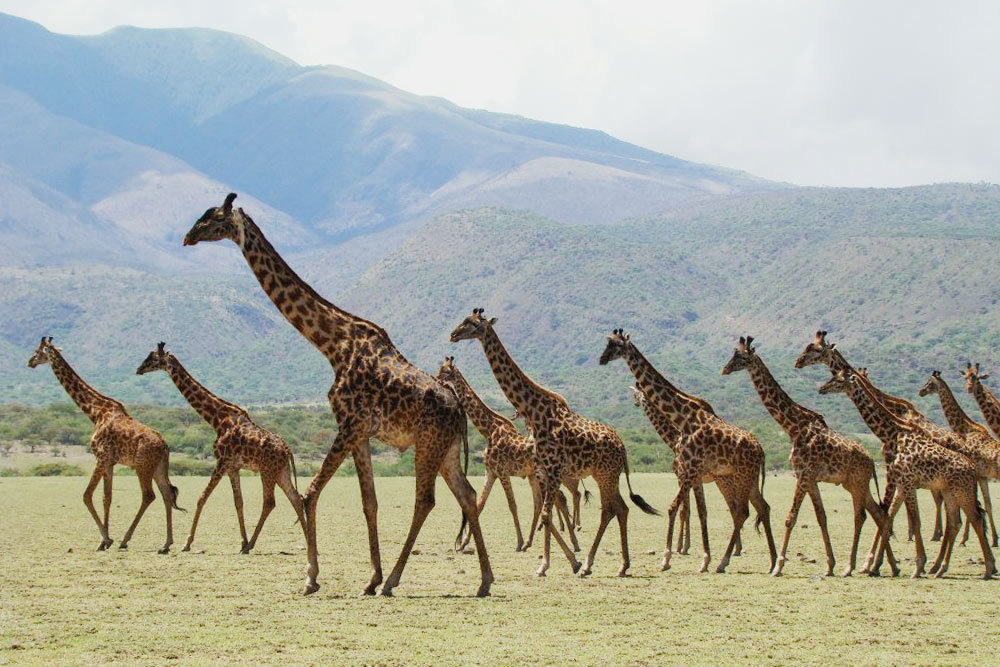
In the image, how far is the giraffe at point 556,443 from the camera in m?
15.4

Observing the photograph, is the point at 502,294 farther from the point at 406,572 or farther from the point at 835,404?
the point at 406,572

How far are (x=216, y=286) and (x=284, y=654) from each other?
488 feet

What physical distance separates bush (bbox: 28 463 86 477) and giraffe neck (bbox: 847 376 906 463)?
2722 cm

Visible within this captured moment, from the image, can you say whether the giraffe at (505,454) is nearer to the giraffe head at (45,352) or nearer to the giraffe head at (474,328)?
the giraffe head at (474,328)

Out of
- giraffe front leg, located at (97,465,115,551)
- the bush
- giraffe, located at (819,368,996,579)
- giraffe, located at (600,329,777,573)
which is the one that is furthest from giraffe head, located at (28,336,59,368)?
the bush

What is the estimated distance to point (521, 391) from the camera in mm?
15602

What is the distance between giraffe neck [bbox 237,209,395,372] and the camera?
13375 mm

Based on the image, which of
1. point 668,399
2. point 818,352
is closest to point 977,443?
point 818,352

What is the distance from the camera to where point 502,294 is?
419 feet

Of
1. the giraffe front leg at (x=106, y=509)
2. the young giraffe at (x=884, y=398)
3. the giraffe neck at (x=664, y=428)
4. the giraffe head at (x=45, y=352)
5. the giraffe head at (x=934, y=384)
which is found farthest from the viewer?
the giraffe head at (x=934, y=384)

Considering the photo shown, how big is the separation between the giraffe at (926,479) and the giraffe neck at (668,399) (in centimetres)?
215

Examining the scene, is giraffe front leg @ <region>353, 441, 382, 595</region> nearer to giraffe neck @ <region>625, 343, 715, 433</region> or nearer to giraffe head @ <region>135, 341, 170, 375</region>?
giraffe neck @ <region>625, 343, 715, 433</region>

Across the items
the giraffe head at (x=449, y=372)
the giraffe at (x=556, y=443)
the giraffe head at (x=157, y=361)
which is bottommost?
the giraffe at (x=556, y=443)

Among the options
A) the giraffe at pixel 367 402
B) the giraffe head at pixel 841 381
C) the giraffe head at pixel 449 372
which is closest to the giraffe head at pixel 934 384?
the giraffe head at pixel 841 381
